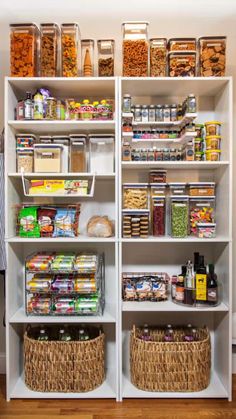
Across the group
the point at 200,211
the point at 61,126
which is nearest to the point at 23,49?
the point at 61,126

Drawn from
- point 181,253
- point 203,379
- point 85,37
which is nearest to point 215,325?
point 203,379

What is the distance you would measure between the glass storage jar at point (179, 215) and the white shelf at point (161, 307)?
44cm

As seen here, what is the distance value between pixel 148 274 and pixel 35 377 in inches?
37.8

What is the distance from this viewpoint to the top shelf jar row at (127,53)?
209 centimetres

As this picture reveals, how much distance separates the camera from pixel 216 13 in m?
2.38

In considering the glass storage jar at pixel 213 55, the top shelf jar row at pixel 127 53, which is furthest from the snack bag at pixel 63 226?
the glass storage jar at pixel 213 55

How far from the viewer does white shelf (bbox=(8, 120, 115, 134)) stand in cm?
210

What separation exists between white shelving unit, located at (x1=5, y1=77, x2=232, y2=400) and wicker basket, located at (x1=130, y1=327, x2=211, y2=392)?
0.18 feet

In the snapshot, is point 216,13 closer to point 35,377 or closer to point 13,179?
point 13,179

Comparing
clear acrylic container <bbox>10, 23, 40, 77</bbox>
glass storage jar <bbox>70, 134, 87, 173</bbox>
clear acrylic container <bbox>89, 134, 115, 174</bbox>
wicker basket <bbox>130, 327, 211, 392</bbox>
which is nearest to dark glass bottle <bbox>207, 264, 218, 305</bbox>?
wicker basket <bbox>130, 327, 211, 392</bbox>

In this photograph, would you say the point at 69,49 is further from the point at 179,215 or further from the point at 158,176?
the point at 179,215

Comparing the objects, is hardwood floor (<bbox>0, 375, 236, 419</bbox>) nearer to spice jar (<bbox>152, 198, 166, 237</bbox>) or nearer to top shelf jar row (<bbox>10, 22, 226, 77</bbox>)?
spice jar (<bbox>152, 198, 166, 237</bbox>)

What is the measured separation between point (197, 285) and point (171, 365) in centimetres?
51

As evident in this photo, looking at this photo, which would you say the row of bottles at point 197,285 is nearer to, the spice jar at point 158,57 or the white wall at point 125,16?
the spice jar at point 158,57
